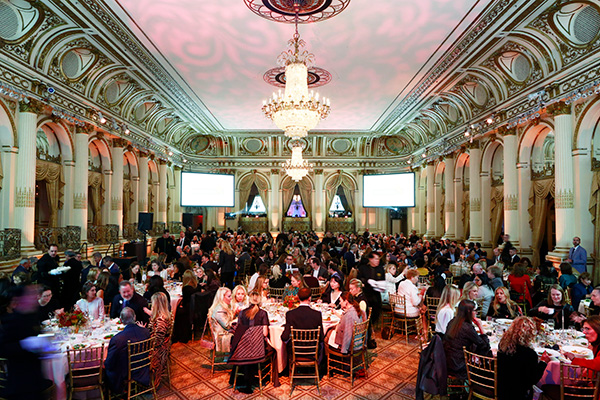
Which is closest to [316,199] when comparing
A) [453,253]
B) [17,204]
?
[453,253]

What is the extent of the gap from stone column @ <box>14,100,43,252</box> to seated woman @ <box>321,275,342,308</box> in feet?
22.6

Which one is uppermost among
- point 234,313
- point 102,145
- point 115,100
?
point 115,100

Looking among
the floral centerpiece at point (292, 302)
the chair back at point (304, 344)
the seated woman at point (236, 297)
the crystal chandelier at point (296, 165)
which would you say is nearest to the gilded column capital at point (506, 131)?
the crystal chandelier at point (296, 165)

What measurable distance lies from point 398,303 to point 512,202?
6.44 metres

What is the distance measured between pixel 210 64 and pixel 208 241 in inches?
217

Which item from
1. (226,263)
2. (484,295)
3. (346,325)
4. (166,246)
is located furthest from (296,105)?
(166,246)

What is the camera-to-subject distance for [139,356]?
3998mm

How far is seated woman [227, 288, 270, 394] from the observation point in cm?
442

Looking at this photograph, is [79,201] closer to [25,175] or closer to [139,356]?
[25,175]

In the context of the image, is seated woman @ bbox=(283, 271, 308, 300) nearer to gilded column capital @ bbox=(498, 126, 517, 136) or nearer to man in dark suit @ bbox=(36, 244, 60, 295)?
man in dark suit @ bbox=(36, 244, 60, 295)

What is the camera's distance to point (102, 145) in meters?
12.5

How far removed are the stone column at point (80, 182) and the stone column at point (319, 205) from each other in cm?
1314

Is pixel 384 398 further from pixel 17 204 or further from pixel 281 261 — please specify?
pixel 17 204

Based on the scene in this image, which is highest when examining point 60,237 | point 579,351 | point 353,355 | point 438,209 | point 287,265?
point 438,209
